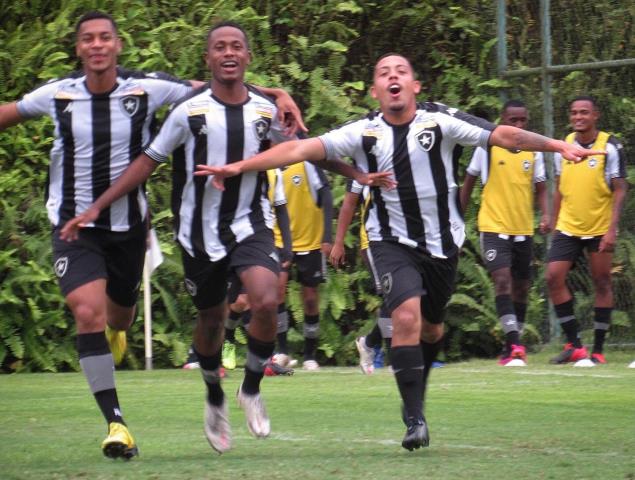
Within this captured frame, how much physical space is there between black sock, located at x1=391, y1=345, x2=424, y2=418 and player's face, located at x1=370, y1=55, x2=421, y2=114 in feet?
4.64

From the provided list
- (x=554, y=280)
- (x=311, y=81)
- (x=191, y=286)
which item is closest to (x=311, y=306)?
(x=554, y=280)

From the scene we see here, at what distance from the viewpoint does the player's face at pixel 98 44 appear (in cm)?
781

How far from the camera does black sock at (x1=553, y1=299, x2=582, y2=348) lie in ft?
46.3

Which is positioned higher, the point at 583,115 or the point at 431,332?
the point at 583,115

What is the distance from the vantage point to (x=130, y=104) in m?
7.92

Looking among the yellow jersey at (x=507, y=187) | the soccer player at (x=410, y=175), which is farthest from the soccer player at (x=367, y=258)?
the soccer player at (x=410, y=175)

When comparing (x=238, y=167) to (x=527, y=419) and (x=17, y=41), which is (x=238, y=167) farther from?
(x=17, y=41)

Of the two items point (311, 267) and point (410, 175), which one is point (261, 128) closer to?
point (410, 175)

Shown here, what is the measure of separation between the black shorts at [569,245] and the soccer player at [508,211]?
38 cm

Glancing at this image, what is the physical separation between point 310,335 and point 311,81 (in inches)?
166

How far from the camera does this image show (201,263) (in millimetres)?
7891

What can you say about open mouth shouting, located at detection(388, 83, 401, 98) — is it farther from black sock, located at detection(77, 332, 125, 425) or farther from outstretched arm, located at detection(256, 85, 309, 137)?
black sock, located at detection(77, 332, 125, 425)

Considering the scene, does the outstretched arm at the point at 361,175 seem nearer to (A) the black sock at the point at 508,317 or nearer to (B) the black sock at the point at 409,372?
(B) the black sock at the point at 409,372

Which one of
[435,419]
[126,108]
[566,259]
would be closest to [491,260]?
[566,259]
